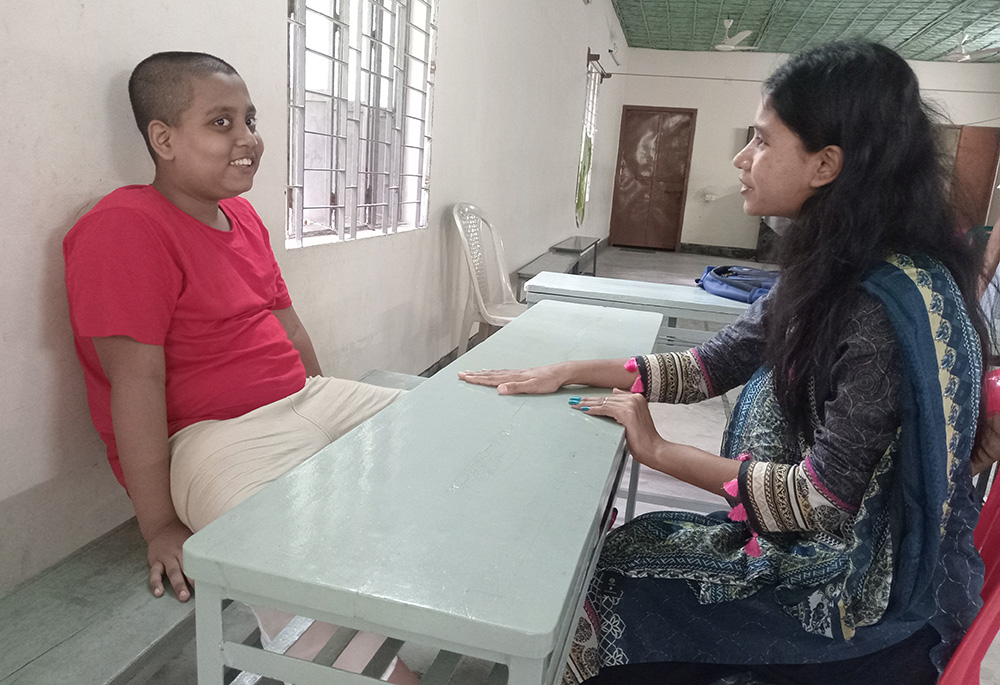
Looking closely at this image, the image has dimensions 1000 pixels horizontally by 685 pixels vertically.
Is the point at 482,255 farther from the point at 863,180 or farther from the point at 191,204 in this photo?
the point at 863,180

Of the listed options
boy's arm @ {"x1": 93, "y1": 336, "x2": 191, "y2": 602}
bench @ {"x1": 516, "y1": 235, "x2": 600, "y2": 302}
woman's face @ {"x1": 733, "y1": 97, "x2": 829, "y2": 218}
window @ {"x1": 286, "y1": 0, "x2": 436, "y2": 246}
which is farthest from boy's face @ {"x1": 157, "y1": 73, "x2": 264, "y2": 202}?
bench @ {"x1": 516, "y1": 235, "x2": 600, "y2": 302}

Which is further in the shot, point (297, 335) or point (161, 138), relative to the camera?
point (297, 335)

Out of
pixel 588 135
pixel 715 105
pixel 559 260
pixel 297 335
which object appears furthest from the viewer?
pixel 715 105

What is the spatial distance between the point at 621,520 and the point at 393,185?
1678 millimetres

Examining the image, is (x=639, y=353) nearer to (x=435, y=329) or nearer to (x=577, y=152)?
(x=435, y=329)

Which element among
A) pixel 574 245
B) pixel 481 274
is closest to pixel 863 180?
pixel 481 274

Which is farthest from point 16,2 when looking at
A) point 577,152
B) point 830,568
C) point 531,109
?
point 577,152

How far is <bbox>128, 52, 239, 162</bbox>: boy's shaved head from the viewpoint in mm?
1422

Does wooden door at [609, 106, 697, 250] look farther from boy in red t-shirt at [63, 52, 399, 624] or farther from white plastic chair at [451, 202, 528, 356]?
boy in red t-shirt at [63, 52, 399, 624]

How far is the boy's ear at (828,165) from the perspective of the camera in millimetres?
1034

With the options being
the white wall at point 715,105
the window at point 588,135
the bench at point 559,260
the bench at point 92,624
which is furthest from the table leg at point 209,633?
the white wall at point 715,105

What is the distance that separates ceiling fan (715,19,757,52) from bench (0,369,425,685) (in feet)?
31.0

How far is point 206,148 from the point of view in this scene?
1.43 m

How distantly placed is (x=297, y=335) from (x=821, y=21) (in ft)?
29.6
